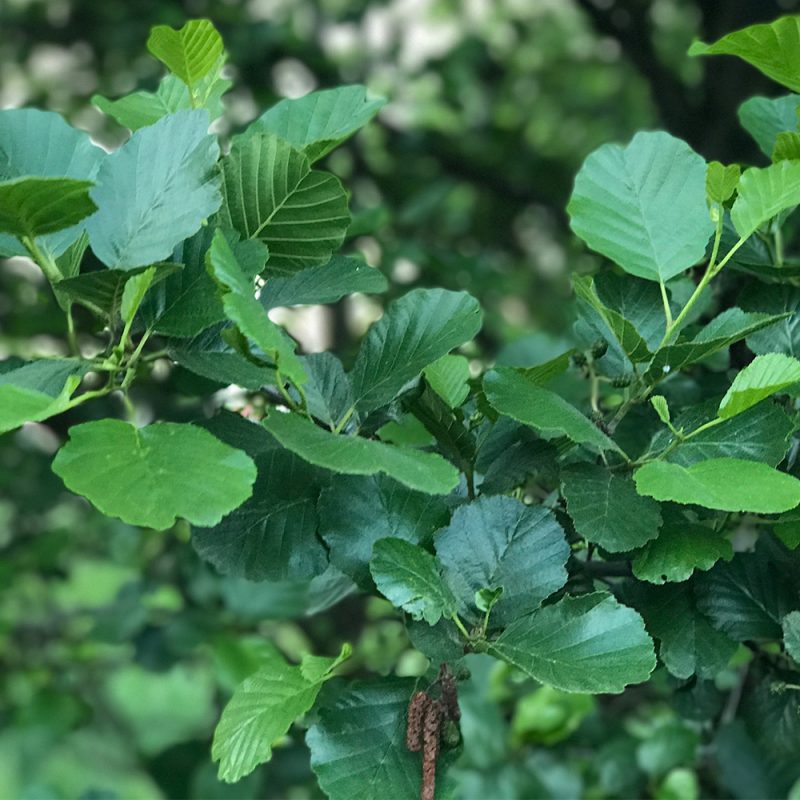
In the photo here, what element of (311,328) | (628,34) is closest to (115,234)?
(628,34)

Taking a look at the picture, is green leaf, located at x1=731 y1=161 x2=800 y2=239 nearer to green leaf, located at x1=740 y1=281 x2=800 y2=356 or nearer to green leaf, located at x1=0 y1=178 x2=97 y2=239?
green leaf, located at x1=740 y1=281 x2=800 y2=356

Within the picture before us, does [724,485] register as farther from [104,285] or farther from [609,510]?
[104,285]

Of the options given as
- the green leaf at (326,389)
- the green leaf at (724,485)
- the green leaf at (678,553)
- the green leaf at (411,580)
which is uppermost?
the green leaf at (724,485)

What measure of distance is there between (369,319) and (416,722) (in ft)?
3.95

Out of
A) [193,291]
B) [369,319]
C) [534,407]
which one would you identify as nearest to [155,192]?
[193,291]

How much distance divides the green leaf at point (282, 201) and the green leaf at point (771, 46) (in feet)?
0.53

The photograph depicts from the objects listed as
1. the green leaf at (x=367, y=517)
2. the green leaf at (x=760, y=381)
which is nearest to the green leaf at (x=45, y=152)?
the green leaf at (x=367, y=517)

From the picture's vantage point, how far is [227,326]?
0.38m

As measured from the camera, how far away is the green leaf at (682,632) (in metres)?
0.39

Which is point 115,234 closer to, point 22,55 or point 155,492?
point 155,492

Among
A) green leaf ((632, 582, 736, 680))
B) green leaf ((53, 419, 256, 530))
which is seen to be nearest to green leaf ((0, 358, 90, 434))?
green leaf ((53, 419, 256, 530))

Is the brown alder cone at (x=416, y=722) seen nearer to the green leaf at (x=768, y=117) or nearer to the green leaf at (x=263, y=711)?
the green leaf at (x=263, y=711)

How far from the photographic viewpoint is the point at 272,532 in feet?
1.27

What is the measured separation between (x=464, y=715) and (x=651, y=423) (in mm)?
356
